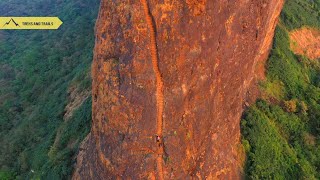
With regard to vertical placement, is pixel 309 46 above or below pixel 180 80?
below

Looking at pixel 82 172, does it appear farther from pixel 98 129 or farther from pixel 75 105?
pixel 75 105

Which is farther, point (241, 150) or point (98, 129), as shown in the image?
point (241, 150)

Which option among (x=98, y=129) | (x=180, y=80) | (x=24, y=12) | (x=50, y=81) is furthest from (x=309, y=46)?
(x=24, y=12)

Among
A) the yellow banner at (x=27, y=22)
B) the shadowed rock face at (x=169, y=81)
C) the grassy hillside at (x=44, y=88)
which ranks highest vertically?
the shadowed rock face at (x=169, y=81)

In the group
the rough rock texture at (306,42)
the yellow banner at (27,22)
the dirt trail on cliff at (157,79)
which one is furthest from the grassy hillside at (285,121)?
the yellow banner at (27,22)

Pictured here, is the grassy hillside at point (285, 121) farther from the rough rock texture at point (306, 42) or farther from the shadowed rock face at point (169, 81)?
the shadowed rock face at point (169, 81)

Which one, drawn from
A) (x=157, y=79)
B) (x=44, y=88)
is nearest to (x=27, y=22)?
(x=44, y=88)
